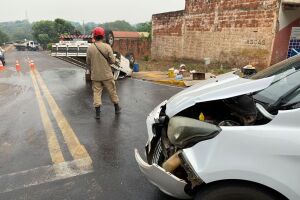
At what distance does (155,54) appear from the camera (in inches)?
833

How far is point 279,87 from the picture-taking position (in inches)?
101

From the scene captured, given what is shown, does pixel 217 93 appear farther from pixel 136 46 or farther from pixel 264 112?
pixel 136 46

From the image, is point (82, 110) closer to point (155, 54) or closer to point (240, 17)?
point (240, 17)

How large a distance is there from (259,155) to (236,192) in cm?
33

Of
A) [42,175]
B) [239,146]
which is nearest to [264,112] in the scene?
[239,146]

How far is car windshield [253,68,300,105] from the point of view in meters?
2.41

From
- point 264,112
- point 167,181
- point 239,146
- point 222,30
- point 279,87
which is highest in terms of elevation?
point 222,30

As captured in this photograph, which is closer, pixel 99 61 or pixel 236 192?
pixel 236 192

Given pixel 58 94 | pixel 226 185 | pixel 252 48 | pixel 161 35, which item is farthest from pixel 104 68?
pixel 161 35

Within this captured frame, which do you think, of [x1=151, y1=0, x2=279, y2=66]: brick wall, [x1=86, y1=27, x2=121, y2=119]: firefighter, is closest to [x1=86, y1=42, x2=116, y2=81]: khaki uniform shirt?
[x1=86, y1=27, x2=121, y2=119]: firefighter

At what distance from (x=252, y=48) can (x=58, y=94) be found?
8.77 meters

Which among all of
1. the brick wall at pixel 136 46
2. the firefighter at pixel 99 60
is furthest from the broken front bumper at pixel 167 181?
the brick wall at pixel 136 46

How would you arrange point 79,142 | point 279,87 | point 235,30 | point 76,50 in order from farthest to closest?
point 235,30, point 76,50, point 79,142, point 279,87

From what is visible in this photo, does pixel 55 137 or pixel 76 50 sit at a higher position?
pixel 76 50
